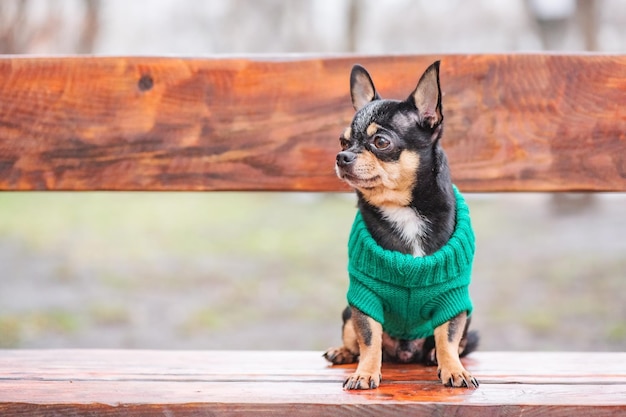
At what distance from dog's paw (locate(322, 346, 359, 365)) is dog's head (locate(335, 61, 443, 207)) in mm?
483

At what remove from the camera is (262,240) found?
655cm

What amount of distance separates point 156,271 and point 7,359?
3.36 metres

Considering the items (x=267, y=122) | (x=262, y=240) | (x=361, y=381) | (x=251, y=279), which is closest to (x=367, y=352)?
(x=361, y=381)

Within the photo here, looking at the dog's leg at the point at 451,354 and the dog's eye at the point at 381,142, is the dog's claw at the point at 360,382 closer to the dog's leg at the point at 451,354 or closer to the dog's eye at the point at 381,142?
the dog's leg at the point at 451,354

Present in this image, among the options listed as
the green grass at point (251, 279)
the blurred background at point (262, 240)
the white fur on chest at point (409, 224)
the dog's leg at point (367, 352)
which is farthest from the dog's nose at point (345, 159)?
the green grass at point (251, 279)

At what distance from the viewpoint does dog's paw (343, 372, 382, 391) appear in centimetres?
198

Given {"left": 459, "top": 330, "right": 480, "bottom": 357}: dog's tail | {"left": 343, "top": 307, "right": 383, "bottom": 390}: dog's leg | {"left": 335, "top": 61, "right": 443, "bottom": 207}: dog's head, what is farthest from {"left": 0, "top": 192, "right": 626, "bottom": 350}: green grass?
{"left": 335, "top": 61, "right": 443, "bottom": 207}: dog's head

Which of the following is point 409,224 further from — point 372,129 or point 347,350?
point 347,350

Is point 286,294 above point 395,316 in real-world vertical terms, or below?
below

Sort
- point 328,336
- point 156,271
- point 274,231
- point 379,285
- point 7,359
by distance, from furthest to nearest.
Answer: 1. point 274,231
2. point 156,271
3. point 328,336
4. point 7,359
5. point 379,285

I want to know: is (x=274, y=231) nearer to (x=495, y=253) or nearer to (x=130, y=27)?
(x=495, y=253)

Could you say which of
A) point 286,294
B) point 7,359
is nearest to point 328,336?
point 286,294

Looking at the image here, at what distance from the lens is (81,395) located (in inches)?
74.9

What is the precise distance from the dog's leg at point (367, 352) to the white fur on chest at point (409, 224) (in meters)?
0.24
